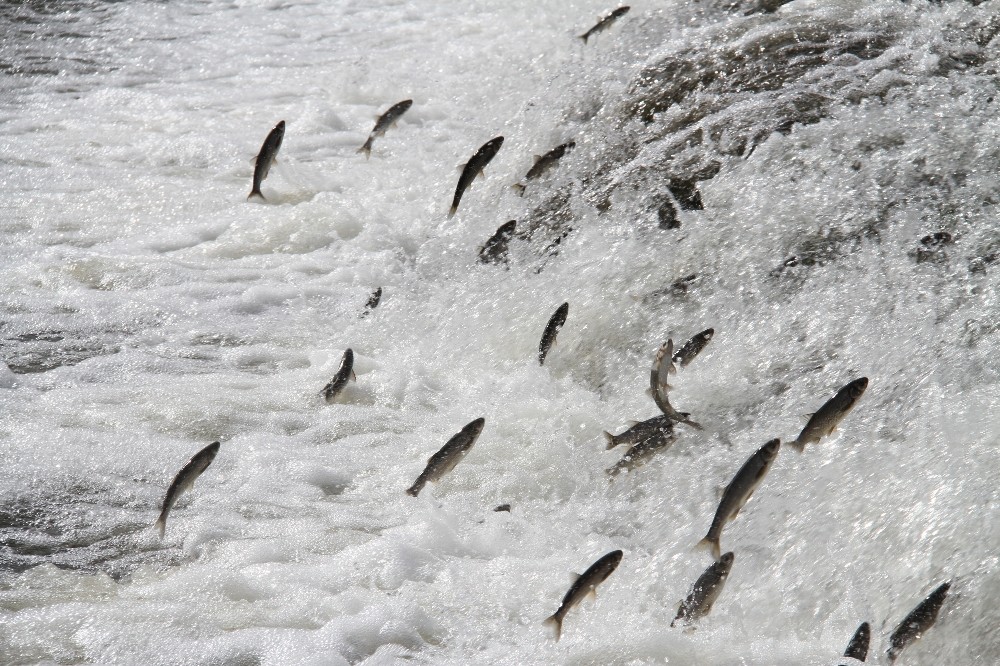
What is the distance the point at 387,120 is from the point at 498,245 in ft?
5.63

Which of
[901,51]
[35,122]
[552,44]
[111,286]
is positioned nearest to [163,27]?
[35,122]

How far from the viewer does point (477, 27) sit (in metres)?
10.3

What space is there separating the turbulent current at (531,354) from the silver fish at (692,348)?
11 cm

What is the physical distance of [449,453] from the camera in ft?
14.3

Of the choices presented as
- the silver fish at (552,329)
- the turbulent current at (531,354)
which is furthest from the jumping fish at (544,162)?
the silver fish at (552,329)

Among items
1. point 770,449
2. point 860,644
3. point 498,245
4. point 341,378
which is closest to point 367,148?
point 498,245

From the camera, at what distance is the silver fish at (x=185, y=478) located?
3.99 m

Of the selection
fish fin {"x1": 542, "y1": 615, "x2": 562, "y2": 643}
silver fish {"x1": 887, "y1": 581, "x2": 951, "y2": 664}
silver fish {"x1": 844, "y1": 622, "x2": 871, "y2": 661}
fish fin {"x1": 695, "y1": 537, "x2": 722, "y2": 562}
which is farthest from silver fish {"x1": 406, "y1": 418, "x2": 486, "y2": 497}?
silver fish {"x1": 887, "y1": 581, "x2": 951, "y2": 664}

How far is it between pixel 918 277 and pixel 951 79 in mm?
1855

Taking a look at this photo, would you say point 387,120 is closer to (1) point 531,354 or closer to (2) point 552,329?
(1) point 531,354

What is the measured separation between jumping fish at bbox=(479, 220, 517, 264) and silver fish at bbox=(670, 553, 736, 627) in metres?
3.02

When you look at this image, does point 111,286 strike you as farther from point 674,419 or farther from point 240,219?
point 674,419

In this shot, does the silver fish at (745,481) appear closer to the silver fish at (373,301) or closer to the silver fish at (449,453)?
the silver fish at (449,453)

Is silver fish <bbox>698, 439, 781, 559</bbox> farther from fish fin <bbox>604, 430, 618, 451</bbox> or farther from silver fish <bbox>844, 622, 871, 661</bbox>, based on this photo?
fish fin <bbox>604, 430, 618, 451</bbox>
